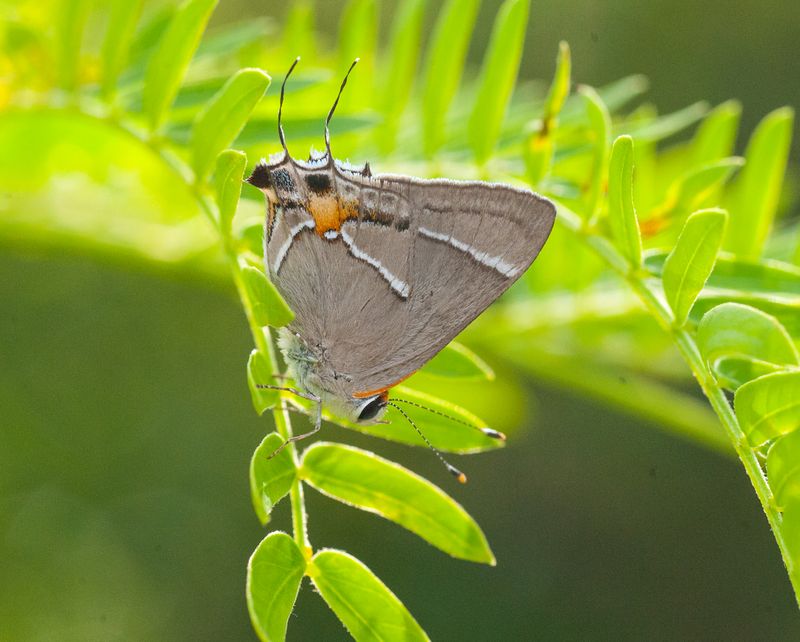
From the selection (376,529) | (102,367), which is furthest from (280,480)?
(376,529)

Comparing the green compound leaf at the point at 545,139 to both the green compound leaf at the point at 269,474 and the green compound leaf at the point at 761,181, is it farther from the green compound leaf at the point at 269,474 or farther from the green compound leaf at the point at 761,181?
the green compound leaf at the point at 269,474

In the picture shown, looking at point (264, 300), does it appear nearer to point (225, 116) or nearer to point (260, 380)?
point (260, 380)

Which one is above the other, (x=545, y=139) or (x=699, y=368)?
(x=545, y=139)

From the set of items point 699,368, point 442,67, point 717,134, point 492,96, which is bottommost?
point 699,368

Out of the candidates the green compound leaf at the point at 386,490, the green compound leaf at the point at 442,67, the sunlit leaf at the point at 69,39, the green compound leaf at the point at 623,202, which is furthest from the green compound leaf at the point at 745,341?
the sunlit leaf at the point at 69,39

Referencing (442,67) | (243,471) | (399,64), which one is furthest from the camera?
(243,471)

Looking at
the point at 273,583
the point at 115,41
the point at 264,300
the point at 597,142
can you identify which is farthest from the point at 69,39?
the point at 273,583

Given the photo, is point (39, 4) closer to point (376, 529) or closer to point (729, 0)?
point (376, 529)
